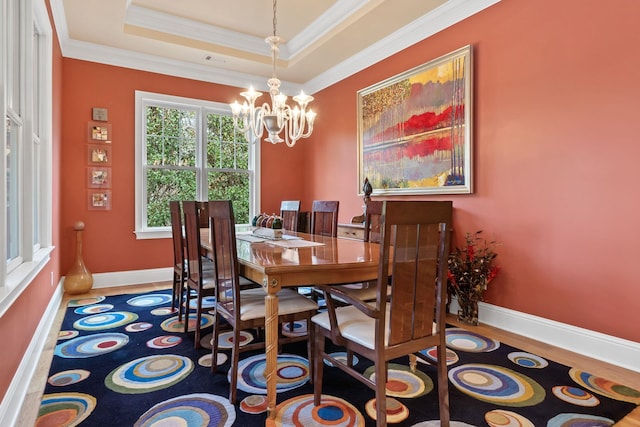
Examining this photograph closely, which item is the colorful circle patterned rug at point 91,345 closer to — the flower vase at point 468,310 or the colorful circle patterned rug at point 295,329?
the colorful circle patterned rug at point 295,329

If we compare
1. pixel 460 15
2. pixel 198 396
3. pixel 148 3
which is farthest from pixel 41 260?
pixel 460 15

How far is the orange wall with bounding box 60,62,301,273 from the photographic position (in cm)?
425

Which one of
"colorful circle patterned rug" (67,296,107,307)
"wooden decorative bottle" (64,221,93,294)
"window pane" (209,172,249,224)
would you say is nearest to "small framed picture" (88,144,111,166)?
"wooden decorative bottle" (64,221,93,294)

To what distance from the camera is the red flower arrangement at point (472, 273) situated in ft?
10.0

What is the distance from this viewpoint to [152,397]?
196 centimetres

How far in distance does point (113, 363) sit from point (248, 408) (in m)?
1.12

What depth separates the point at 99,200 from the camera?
14.5 feet

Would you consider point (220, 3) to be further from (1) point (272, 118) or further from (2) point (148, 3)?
(1) point (272, 118)

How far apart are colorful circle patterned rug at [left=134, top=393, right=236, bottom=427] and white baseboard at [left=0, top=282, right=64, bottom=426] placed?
56 cm

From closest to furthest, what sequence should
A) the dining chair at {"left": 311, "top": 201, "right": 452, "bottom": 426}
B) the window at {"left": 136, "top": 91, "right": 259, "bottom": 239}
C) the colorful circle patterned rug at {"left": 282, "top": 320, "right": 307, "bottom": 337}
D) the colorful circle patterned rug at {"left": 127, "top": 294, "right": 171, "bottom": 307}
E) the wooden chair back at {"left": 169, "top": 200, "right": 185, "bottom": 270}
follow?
1. the dining chair at {"left": 311, "top": 201, "right": 452, "bottom": 426}
2. the colorful circle patterned rug at {"left": 282, "top": 320, "right": 307, "bottom": 337}
3. the wooden chair back at {"left": 169, "top": 200, "right": 185, "bottom": 270}
4. the colorful circle patterned rug at {"left": 127, "top": 294, "right": 171, "bottom": 307}
5. the window at {"left": 136, "top": 91, "right": 259, "bottom": 239}

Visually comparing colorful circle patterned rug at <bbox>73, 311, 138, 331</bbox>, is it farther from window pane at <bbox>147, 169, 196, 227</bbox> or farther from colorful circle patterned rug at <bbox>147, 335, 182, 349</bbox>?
window pane at <bbox>147, 169, 196, 227</bbox>

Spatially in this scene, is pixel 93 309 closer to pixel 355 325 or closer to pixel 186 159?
pixel 186 159

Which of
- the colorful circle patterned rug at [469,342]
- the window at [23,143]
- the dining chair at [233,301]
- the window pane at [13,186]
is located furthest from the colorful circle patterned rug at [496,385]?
the window pane at [13,186]

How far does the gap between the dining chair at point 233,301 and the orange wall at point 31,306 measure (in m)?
0.97
